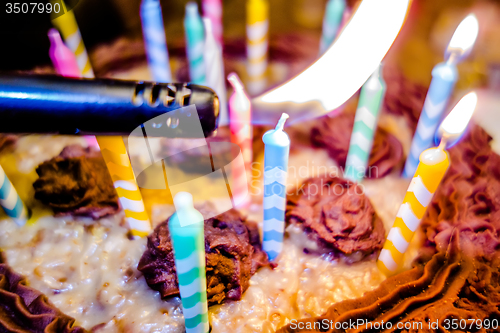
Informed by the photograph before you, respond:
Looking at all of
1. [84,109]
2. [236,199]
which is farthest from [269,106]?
[84,109]

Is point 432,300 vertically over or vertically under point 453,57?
under

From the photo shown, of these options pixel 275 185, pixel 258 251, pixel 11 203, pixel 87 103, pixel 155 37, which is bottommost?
pixel 258 251

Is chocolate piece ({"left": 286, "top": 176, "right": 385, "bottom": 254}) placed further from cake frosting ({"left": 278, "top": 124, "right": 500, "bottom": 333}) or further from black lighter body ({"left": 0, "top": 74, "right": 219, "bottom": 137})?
black lighter body ({"left": 0, "top": 74, "right": 219, "bottom": 137})

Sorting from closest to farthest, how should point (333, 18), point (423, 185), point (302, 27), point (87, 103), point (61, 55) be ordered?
point (87, 103) → point (423, 185) → point (61, 55) → point (333, 18) → point (302, 27)

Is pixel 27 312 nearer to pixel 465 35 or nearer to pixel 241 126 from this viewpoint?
pixel 241 126

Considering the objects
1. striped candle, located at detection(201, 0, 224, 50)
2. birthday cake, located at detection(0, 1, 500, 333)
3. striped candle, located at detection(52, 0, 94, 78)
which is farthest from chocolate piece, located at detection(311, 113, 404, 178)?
striped candle, located at detection(52, 0, 94, 78)

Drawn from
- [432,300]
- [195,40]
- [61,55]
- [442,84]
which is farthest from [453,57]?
[61,55]
